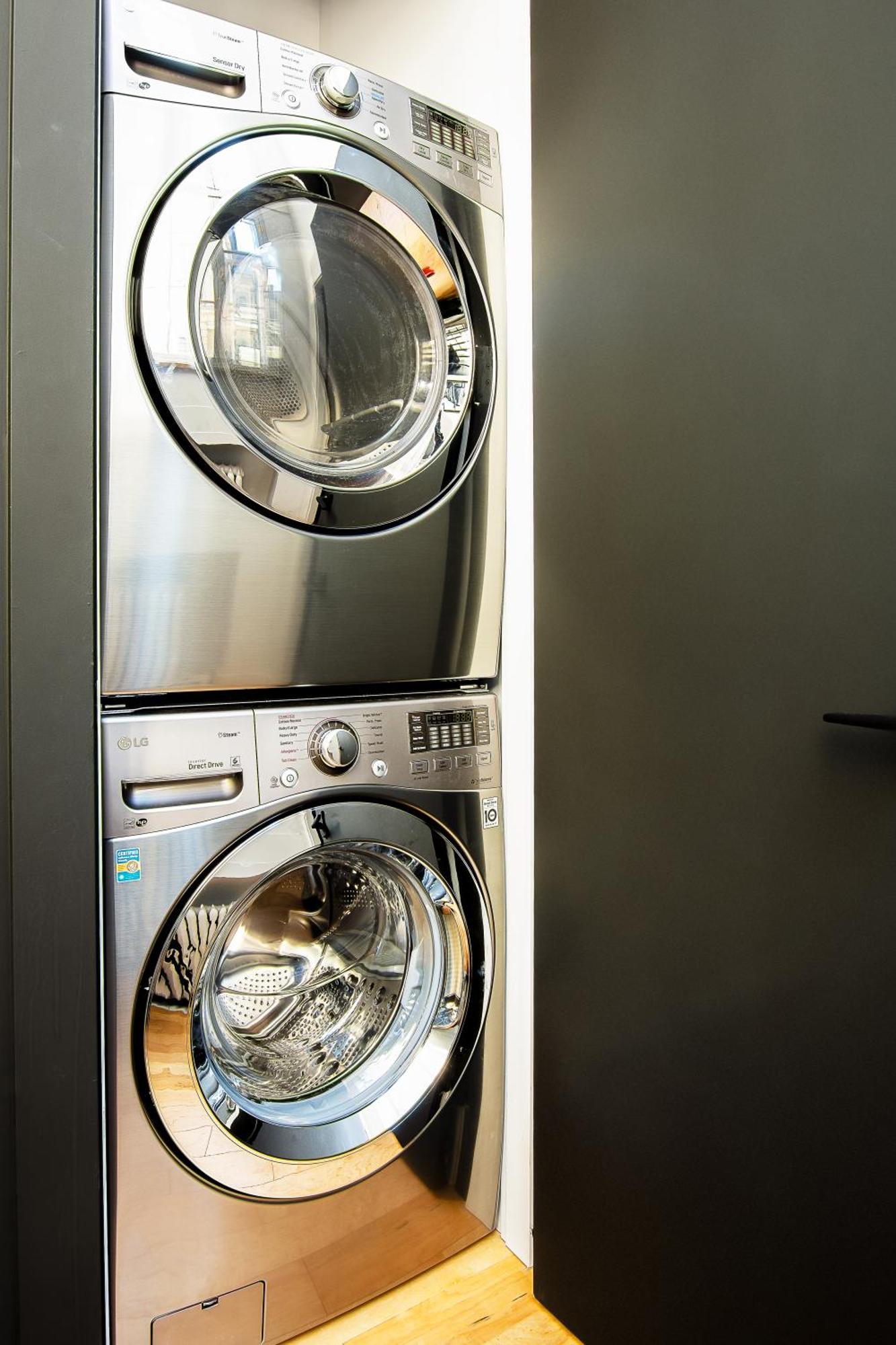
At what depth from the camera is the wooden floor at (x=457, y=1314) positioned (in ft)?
4.19

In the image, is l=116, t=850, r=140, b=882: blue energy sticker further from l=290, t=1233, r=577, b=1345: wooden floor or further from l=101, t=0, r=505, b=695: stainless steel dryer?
l=290, t=1233, r=577, b=1345: wooden floor

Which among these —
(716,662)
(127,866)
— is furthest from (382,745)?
(716,662)

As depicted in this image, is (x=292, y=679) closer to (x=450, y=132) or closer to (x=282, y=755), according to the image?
(x=282, y=755)

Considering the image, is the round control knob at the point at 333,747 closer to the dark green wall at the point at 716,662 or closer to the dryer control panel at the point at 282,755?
the dryer control panel at the point at 282,755

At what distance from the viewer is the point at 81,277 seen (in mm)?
986

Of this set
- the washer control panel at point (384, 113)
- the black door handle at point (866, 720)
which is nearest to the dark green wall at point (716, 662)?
the black door handle at point (866, 720)

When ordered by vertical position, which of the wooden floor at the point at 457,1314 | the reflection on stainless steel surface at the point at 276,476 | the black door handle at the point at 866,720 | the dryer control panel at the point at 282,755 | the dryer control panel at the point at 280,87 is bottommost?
the wooden floor at the point at 457,1314

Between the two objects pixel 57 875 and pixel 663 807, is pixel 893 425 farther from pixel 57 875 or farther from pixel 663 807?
pixel 57 875

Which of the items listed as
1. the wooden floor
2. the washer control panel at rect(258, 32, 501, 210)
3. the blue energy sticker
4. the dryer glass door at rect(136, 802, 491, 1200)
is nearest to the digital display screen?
the washer control panel at rect(258, 32, 501, 210)

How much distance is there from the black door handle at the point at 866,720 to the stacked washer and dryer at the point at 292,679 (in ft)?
2.19

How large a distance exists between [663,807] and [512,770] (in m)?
0.38

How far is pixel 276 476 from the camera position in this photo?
1163 millimetres

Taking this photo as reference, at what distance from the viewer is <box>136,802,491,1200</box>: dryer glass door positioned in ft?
3.66

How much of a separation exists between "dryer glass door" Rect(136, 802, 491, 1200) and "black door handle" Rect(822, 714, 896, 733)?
2.27 feet
